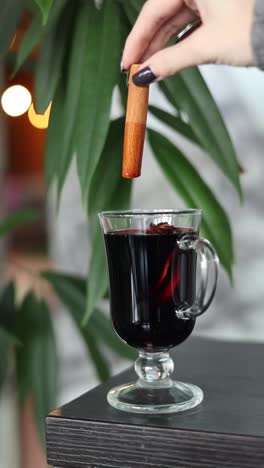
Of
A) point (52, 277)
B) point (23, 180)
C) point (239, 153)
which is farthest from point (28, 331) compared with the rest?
point (23, 180)

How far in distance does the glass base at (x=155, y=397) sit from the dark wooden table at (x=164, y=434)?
0.01 meters

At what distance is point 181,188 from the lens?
1.51 metres

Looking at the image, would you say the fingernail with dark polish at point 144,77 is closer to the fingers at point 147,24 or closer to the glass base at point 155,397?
the fingers at point 147,24

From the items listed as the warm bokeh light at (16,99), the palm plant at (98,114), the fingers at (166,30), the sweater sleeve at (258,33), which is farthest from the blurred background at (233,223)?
the sweater sleeve at (258,33)

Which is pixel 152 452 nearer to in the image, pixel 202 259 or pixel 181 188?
pixel 202 259

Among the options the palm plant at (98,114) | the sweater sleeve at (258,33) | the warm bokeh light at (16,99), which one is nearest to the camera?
the sweater sleeve at (258,33)

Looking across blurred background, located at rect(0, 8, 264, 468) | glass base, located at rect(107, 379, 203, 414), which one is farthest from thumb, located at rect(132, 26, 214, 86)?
blurred background, located at rect(0, 8, 264, 468)

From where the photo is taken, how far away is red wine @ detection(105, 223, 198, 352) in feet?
3.13

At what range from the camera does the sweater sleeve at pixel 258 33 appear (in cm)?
82

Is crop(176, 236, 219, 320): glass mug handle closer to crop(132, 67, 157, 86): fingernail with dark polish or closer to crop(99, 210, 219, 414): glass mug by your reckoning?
crop(99, 210, 219, 414): glass mug

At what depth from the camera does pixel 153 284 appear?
0.96 metres

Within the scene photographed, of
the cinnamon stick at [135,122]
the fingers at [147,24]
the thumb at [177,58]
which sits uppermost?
the fingers at [147,24]

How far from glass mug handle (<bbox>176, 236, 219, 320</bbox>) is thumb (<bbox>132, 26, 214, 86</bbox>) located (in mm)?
190

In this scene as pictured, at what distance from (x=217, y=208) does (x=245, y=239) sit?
709 millimetres
